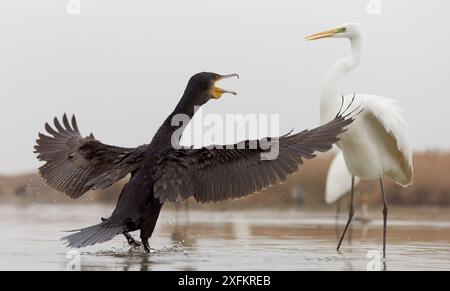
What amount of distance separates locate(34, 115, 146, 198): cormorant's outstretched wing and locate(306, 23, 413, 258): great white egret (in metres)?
2.67

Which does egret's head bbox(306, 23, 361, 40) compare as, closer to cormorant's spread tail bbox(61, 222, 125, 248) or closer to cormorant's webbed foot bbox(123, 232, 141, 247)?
cormorant's webbed foot bbox(123, 232, 141, 247)

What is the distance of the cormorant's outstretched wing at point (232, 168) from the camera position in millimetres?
8508

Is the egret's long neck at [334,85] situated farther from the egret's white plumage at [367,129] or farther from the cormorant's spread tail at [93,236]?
the cormorant's spread tail at [93,236]

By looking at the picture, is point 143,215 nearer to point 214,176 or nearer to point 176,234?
point 214,176

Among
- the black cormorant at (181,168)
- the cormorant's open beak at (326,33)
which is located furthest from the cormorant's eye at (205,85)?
the cormorant's open beak at (326,33)

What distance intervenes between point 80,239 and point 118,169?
1.01m

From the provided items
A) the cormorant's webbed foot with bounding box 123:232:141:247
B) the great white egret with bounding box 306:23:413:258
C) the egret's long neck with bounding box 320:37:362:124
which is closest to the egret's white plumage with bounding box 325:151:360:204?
the great white egret with bounding box 306:23:413:258

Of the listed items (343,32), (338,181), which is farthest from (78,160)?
(338,181)

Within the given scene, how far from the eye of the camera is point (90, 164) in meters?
9.61

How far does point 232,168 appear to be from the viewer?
873 cm

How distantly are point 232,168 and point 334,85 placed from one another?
8.25ft

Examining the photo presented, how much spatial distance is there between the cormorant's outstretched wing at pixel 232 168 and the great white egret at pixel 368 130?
1.96m

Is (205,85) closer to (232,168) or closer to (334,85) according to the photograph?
(232,168)
